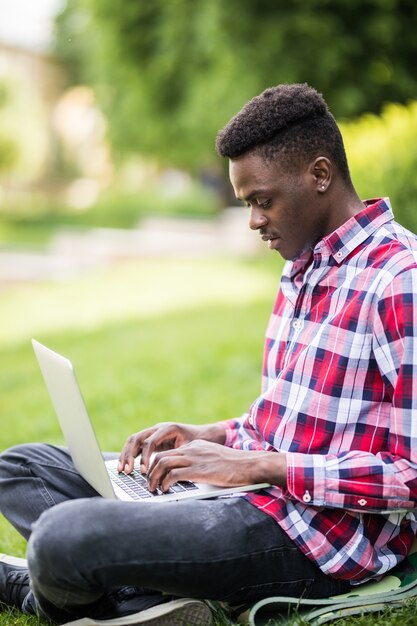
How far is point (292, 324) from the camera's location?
253 centimetres

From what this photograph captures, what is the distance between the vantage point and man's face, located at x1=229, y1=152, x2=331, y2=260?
2420 millimetres

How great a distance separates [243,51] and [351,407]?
10.5 meters

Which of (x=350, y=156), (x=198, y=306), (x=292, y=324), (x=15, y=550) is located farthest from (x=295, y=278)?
(x=198, y=306)

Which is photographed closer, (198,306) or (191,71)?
(198,306)

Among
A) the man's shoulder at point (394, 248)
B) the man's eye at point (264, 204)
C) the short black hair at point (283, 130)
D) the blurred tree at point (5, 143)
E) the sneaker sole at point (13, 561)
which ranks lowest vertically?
the sneaker sole at point (13, 561)

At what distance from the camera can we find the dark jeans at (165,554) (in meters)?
2.10

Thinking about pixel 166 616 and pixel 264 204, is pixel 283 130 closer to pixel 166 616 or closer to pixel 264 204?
pixel 264 204

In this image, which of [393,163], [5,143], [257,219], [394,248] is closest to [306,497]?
[394,248]

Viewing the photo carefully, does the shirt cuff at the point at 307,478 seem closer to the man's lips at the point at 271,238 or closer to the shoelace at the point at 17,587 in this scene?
the man's lips at the point at 271,238

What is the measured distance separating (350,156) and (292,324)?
4849mm

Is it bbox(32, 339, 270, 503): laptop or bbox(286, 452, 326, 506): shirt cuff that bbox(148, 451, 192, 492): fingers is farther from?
bbox(286, 452, 326, 506): shirt cuff

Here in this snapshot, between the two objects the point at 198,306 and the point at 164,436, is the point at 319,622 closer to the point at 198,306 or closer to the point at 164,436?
the point at 164,436

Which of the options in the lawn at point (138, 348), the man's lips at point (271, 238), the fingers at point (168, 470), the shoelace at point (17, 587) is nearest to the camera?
the fingers at point (168, 470)

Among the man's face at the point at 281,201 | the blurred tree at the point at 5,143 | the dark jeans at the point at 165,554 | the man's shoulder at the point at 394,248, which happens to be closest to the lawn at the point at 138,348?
the dark jeans at the point at 165,554
